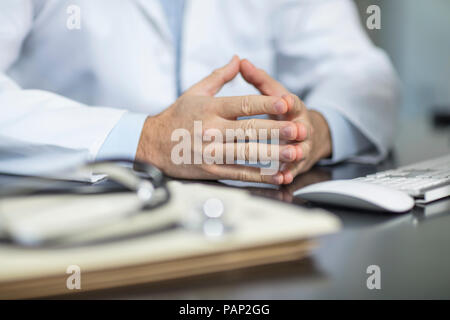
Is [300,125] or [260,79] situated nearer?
[300,125]

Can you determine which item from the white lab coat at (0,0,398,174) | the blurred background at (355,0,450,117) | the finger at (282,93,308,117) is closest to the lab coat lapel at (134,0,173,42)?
the white lab coat at (0,0,398,174)

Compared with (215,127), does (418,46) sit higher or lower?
higher

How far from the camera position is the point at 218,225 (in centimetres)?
33

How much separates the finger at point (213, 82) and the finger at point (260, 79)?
2cm

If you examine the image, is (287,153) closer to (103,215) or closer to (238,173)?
(238,173)

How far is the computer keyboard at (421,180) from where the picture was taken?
484 millimetres

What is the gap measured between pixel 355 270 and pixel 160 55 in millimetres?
734

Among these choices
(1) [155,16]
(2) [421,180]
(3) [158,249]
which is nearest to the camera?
(3) [158,249]

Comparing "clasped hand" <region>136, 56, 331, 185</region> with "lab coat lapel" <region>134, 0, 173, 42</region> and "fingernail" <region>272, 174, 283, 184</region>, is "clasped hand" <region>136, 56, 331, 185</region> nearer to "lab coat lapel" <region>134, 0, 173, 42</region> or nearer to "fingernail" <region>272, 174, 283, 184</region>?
"fingernail" <region>272, 174, 283, 184</region>

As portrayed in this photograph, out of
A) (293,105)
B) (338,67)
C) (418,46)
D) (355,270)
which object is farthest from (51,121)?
(418,46)

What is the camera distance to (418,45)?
2.18 m

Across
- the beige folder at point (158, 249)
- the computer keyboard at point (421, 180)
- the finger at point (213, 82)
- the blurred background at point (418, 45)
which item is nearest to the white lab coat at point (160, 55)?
the finger at point (213, 82)

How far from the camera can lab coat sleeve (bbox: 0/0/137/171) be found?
0.61 metres
